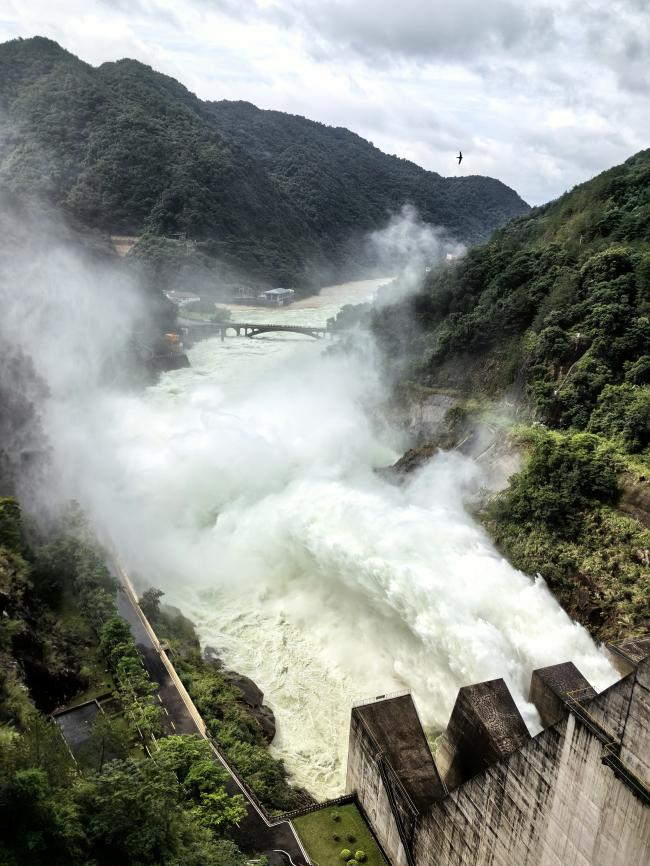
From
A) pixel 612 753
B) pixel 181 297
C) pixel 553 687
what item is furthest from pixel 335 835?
pixel 181 297

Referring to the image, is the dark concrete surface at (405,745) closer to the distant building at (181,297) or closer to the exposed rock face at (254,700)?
the exposed rock face at (254,700)

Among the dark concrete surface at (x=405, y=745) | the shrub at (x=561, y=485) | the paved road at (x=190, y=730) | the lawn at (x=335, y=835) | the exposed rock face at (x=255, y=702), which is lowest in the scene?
the exposed rock face at (x=255, y=702)

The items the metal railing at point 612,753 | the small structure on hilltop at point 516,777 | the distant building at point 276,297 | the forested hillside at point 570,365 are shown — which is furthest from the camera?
the distant building at point 276,297

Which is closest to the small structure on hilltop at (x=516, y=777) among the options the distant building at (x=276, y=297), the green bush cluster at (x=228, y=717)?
the green bush cluster at (x=228, y=717)

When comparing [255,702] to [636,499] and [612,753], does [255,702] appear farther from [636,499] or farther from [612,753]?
[636,499]

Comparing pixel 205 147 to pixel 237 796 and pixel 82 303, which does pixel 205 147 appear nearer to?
pixel 82 303

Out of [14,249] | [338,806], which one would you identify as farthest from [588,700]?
[14,249]

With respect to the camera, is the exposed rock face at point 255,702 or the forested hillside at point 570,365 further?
the forested hillside at point 570,365

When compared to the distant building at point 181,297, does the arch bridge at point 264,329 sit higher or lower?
lower
